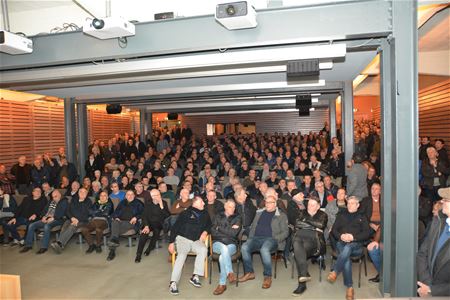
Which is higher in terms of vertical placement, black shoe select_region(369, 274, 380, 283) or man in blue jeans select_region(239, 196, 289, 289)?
man in blue jeans select_region(239, 196, 289, 289)

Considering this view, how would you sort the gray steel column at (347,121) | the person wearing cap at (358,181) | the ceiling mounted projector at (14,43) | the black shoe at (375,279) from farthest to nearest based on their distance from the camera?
the gray steel column at (347,121) < the person wearing cap at (358,181) < the black shoe at (375,279) < the ceiling mounted projector at (14,43)

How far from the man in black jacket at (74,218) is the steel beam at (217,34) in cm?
281

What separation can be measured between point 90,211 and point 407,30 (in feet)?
19.7

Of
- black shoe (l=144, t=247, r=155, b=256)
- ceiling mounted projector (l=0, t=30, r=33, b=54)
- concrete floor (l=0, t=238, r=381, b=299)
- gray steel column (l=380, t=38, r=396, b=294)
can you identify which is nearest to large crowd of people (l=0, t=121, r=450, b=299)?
black shoe (l=144, t=247, r=155, b=256)

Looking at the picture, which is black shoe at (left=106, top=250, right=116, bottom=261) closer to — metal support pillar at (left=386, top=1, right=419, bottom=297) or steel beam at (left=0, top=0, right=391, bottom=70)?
steel beam at (left=0, top=0, right=391, bottom=70)

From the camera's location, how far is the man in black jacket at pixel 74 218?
20.5 feet

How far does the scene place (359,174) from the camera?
650cm

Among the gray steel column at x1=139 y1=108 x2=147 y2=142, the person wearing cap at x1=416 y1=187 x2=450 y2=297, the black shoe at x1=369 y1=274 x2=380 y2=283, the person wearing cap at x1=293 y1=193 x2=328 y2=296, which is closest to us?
the person wearing cap at x1=416 y1=187 x2=450 y2=297

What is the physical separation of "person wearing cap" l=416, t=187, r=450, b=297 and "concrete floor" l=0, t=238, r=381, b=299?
2.79 ft

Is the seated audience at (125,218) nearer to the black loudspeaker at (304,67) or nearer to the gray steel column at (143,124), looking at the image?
the black loudspeaker at (304,67)

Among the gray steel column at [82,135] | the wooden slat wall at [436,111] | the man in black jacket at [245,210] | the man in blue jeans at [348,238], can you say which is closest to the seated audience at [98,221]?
the man in black jacket at [245,210]

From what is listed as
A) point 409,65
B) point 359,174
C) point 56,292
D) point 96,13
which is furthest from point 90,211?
point 409,65

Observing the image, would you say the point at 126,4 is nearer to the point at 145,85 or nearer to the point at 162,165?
the point at 145,85

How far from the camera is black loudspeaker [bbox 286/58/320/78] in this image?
4.42m
